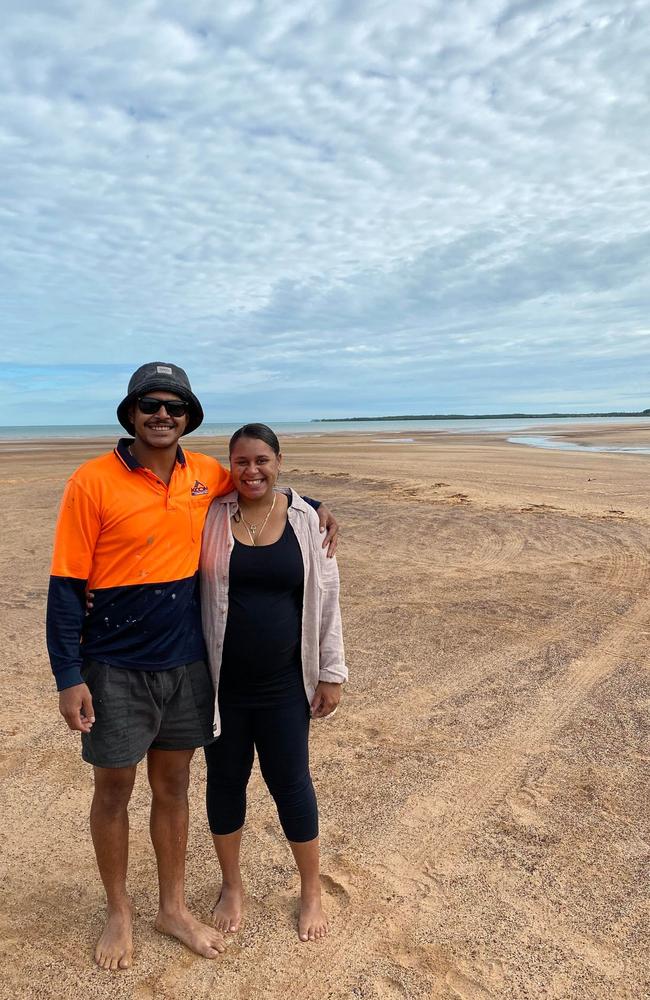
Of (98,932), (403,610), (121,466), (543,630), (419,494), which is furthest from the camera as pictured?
(419,494)

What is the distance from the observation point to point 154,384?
2336 mm

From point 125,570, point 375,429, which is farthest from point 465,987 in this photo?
point 375,429

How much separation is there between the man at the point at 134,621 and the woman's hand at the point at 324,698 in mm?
423

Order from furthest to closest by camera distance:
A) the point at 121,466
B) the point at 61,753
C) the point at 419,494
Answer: the point at 419,494
the point at 61,753
the point at 121,466

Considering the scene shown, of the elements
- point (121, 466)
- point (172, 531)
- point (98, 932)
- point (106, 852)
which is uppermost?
point (121, 466)

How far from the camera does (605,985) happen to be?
230 cm

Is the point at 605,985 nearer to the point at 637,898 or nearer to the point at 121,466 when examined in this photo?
the point at 637,898

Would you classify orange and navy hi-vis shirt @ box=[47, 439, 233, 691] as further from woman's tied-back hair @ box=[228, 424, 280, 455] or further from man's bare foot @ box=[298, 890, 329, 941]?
man's bare foot @ box=[298, 890, 329, 941]

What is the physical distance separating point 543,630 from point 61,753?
421cm

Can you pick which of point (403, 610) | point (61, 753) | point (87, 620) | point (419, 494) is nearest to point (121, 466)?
point (87, 620)

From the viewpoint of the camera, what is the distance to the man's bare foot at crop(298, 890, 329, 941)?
8.34 feet

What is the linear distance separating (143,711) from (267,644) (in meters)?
0.52

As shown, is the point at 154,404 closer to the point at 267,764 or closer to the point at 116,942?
the point at 267,764

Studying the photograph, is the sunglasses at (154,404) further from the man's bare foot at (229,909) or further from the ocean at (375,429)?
the ocean at (375,429)
